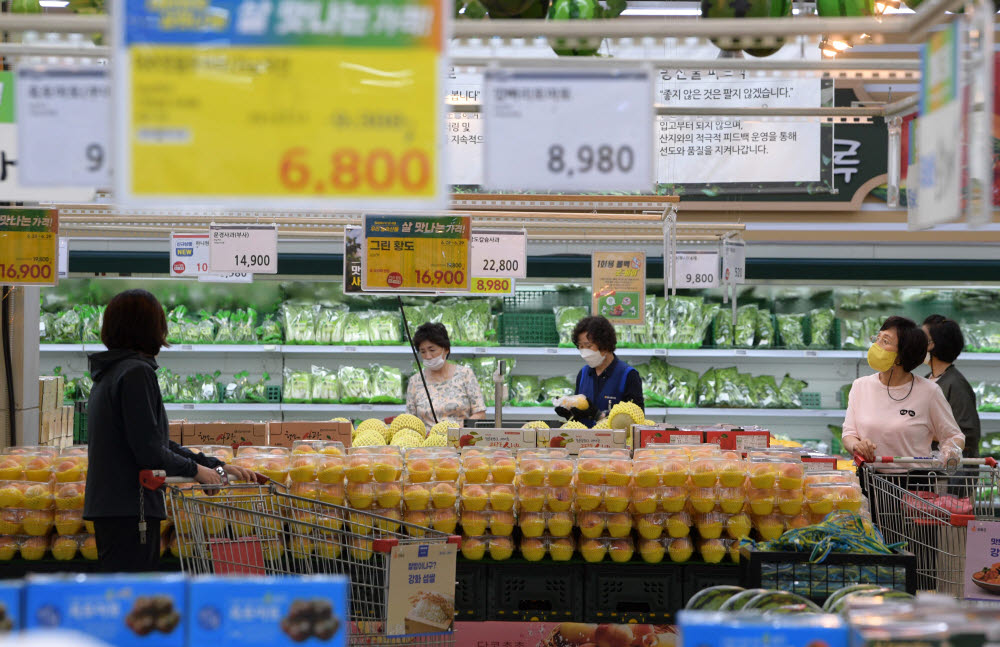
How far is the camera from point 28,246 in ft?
16.1

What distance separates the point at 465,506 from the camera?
3.59 meters

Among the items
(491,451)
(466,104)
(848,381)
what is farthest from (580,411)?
(848,381)

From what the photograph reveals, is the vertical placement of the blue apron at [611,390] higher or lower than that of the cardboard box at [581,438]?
higher

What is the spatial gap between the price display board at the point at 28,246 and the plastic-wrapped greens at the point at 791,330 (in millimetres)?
5389

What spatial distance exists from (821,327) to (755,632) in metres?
6.83

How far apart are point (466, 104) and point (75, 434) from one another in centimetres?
516

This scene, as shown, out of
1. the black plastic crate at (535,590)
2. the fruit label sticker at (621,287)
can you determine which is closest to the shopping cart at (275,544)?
the black plastic crate at (535,590)

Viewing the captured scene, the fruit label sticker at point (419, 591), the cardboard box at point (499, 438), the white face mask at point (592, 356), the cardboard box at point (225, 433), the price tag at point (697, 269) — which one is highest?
the price tag at point (697, 269)

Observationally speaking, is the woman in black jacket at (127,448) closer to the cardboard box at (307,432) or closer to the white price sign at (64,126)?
the white price sign at (64,126)

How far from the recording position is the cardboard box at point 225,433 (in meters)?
5.07

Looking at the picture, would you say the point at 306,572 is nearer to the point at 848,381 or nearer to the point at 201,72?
the point at 201,72

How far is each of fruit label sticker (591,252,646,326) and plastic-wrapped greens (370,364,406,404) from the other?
1.92m

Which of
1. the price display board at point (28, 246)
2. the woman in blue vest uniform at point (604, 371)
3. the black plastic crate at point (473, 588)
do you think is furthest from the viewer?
the woman in blue vest uniform at point (604, 371)

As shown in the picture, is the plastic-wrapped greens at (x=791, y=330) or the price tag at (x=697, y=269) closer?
the price tag at (x=697, y=269)
